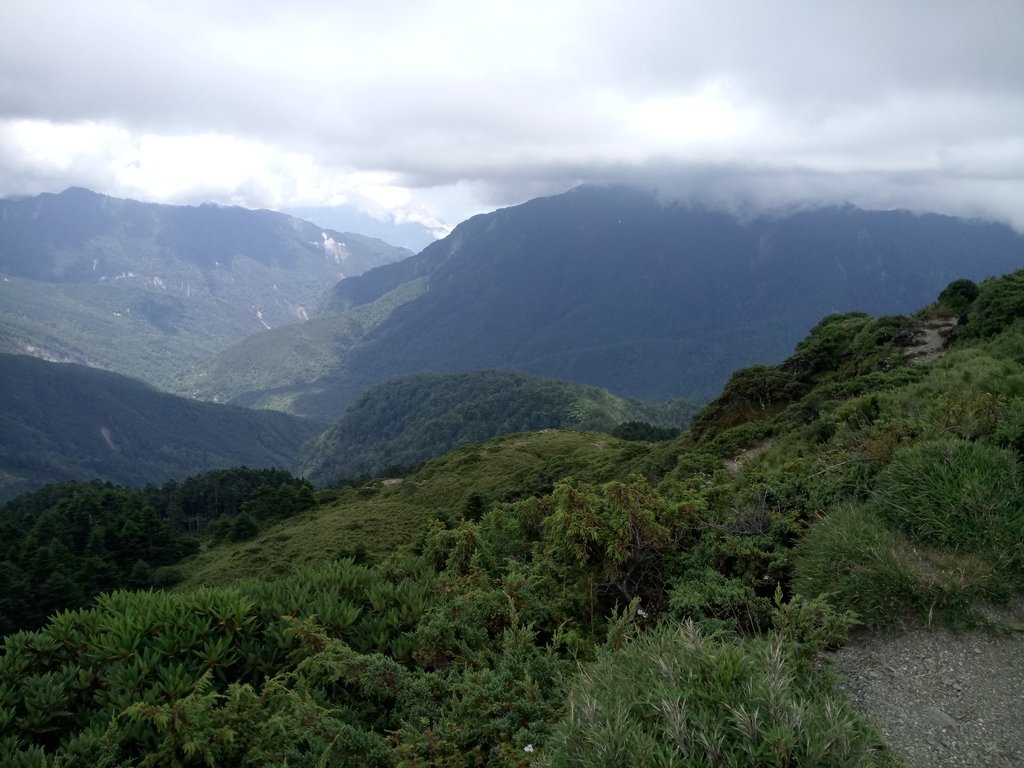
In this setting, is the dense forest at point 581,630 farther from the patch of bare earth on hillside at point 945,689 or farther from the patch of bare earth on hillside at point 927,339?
the patch of bare earth on hillside at point 927,339

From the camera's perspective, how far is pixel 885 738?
3678 millimetres

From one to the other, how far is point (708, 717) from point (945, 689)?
233cm

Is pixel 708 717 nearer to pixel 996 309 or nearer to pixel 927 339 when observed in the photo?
pixel 996 309

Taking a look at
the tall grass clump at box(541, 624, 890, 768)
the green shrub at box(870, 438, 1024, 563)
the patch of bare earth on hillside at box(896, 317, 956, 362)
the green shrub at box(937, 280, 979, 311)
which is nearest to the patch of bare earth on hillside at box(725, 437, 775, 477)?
the patch of bare earth on hillside at box(896, 317, 956, 362)

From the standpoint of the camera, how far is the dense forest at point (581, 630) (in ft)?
10.9

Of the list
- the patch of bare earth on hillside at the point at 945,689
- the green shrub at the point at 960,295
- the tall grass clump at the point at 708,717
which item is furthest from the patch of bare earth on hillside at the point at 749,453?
the green shrub at the point at 960,295

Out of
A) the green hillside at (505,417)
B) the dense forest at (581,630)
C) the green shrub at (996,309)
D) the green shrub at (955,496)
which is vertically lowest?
the green hillside at (505,417)

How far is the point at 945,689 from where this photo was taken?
417 centimetres

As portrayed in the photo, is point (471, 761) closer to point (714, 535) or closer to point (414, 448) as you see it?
point (714, 535)

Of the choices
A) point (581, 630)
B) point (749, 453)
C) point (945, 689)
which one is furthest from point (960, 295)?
point (581, 630)

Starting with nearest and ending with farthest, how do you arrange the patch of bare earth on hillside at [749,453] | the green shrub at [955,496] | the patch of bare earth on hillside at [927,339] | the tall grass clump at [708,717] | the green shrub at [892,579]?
the tall grass clump at [708,717] < the green shrub at [892,579] < the green shrub at [955,496] < the patch of bare earth on hillside at [749,453] < the patch of bare earth on hillside at [927,339]

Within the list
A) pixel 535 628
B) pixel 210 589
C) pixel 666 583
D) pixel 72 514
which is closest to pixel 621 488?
pixel 666 583

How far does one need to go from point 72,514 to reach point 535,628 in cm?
7915

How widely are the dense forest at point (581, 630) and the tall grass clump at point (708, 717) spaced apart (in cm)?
1
